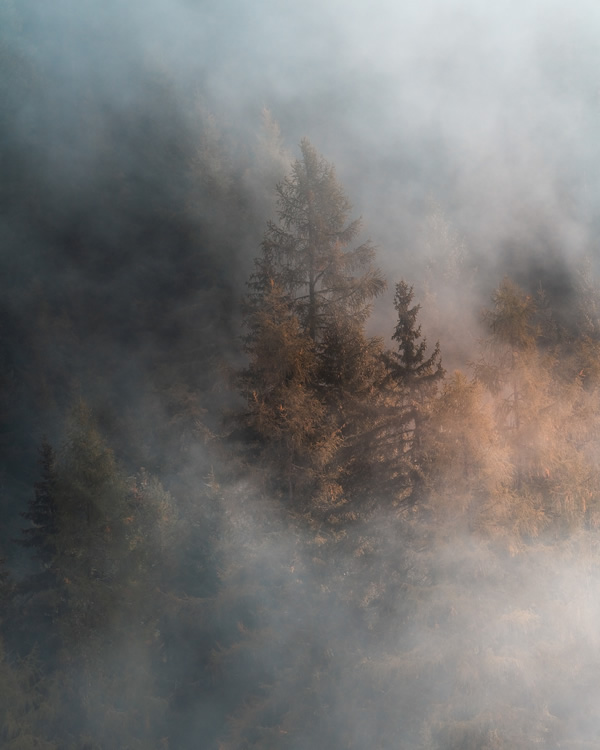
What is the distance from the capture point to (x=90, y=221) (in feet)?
165

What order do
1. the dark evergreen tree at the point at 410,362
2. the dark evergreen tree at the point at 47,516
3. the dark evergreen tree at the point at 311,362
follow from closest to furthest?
the dark evergreen tree at the point at 410,362, the dark evergreen tree at the point at 311,362, the dark evergreen tree at the point at 47,516

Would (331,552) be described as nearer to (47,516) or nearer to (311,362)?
(311,362)

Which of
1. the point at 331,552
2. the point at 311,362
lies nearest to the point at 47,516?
the point at 331,552

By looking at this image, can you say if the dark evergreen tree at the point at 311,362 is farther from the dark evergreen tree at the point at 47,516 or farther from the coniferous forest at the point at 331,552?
the dark evergreen tree at the point at 47,516

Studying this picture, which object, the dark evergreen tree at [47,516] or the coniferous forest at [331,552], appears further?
the dark evergreen tree at [47,516]

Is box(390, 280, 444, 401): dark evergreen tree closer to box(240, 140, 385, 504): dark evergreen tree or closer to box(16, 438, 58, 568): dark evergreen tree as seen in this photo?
box(240, 140, 385, 504): dark evergreen tree

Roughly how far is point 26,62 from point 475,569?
60.5m

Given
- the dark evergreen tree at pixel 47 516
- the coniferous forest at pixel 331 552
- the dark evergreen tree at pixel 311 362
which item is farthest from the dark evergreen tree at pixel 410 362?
the dark evergreen tree at pixel 47 516

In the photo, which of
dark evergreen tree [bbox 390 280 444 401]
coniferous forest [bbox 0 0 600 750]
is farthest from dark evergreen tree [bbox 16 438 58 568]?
dark evergreen tree [bbox 390 280 444 401]

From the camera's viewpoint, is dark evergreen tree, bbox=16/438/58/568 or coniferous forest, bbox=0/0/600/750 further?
dark evergreen tree, bbox=16/438/58/568

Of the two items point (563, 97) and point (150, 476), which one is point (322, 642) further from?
point (563, 97)

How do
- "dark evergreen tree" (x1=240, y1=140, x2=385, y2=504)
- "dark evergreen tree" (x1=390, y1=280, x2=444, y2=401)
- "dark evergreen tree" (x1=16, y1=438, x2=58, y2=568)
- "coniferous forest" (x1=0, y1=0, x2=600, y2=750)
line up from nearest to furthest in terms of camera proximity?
"dark evergreen tree" (x1=390, y1=280, x2=444, y2=401), "coniferous forest" (x1=0, y1=0, x2=600, y2=750), "dark evergreen tree" (x1=240, y1=140, x2=385, y2=504), "dark evergreen tree" (x1=16, y1=438, x2=58, y2=568)

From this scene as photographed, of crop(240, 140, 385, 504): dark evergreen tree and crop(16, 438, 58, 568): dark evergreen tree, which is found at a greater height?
crop(240, 140, 385, 504): dark evergreen tree

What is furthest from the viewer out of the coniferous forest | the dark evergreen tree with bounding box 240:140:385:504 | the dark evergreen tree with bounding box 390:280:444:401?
the dark evergreen tree with bounding box 240:140:385:504
